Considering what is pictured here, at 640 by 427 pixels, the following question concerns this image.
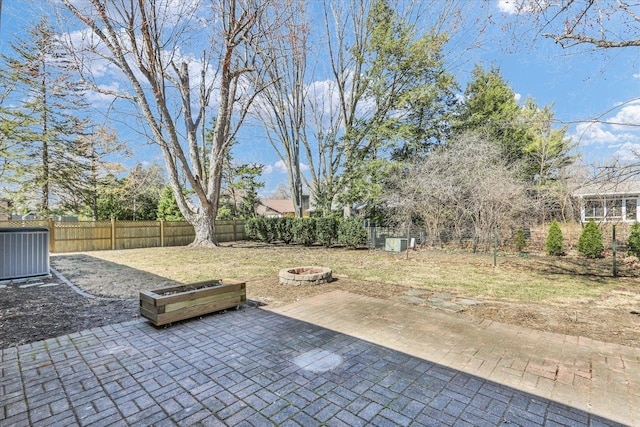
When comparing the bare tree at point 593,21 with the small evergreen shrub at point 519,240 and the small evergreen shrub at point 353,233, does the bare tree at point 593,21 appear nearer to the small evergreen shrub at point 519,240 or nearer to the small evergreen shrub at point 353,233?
the small evergreen shrub at point 519,240

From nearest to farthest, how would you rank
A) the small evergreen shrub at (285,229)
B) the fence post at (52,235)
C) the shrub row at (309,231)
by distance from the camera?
the fence post at (52,235) < the shrub row at (309,231) < the small evergreen shrub at (285,229)

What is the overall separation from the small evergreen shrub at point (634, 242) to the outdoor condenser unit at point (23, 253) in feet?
50.4

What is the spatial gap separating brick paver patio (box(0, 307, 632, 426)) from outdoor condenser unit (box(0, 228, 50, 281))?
418 cm

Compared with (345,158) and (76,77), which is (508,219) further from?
(76,77)

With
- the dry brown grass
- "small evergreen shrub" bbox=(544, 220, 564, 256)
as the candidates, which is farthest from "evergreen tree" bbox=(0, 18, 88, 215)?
"small evergreen shrub" bbox=(544, 220, 564, 256)

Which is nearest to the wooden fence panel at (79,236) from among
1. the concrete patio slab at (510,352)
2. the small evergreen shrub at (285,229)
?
the small evergreen shrub at (285,229)

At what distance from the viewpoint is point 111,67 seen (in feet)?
33.5

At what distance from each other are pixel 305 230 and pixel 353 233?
2660mm

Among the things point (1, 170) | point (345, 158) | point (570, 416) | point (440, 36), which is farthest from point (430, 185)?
point (1, 170)

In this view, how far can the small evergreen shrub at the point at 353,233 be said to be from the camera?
12438 mm

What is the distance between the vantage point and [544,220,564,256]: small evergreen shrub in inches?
421

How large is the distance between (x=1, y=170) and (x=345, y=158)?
641 inches

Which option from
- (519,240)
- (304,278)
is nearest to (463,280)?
(304,278)

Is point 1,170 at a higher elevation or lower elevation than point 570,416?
higher
